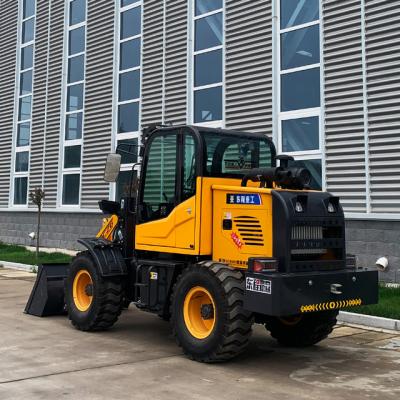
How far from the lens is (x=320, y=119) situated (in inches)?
484

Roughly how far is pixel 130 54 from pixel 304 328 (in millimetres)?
12639

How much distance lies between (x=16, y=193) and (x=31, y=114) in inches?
126

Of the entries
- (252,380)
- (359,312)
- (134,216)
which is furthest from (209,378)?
(359,312)

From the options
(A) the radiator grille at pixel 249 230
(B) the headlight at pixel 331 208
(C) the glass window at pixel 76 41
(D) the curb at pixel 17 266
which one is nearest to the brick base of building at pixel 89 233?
(D) the curb at pixel 17 266

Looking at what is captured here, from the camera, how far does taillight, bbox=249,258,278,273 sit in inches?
233

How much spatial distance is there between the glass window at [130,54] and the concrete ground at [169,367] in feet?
35.6

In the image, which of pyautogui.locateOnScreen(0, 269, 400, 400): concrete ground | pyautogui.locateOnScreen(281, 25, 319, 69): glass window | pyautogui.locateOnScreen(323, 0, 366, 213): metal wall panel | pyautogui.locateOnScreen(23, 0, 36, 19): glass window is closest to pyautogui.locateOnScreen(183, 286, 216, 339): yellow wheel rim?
pyautogui.locateOnScreen(0, 269, 400, 400): concrete ground

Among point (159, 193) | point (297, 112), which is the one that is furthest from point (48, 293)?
point (297, 112)

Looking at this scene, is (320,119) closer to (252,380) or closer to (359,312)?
(359,312)

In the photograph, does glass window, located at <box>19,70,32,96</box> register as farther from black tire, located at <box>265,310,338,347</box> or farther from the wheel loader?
black tire, located at <box>265,310,338,347</box>

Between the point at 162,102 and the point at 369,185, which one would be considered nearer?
the point at 369,185

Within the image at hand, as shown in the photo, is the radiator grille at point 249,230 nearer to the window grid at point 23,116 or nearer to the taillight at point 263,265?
the taillight at point 263,265

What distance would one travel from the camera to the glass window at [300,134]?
12461 millimetres

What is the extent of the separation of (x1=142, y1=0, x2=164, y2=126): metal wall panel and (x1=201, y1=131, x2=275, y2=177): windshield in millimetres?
8898
